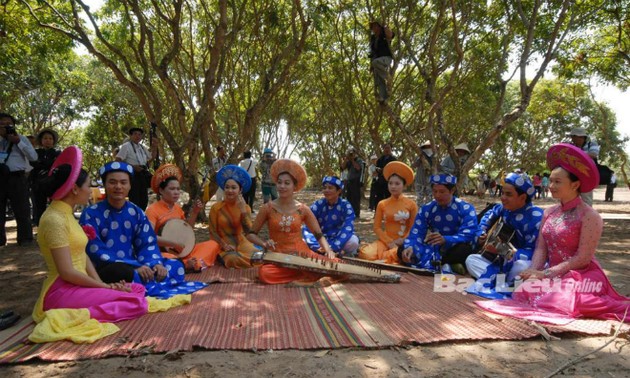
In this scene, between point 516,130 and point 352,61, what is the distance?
821 inches

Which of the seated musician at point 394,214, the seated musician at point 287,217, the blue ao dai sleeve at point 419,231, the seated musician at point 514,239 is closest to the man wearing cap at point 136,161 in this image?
the seated musician at point 287,217

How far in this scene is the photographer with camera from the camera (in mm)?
6504

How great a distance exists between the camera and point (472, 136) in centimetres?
3045

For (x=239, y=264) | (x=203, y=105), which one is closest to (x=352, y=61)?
(x=203, y=105)

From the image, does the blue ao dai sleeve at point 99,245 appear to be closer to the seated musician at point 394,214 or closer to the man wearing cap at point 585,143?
the seated musician at point 394,214

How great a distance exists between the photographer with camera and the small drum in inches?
120

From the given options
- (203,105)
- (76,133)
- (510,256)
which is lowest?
(510,256)

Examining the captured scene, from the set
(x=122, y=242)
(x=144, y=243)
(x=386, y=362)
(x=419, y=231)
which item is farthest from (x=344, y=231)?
(x=386, y=362)

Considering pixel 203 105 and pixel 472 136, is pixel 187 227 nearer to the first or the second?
pixel 203 105

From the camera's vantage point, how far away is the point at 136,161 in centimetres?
723

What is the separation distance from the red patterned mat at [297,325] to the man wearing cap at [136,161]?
356 centimetres

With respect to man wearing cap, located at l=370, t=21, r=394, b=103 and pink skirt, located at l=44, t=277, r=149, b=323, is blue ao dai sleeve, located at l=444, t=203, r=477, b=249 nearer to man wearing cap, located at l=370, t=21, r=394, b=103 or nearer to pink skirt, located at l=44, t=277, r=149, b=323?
pink skirt, located at l=44, t=277, r=149, b=323

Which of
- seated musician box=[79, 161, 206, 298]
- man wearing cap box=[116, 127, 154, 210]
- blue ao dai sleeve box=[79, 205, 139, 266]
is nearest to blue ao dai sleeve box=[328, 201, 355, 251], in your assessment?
seated musician box=[79, 161, 206, 298]

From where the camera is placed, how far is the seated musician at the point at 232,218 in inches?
229
